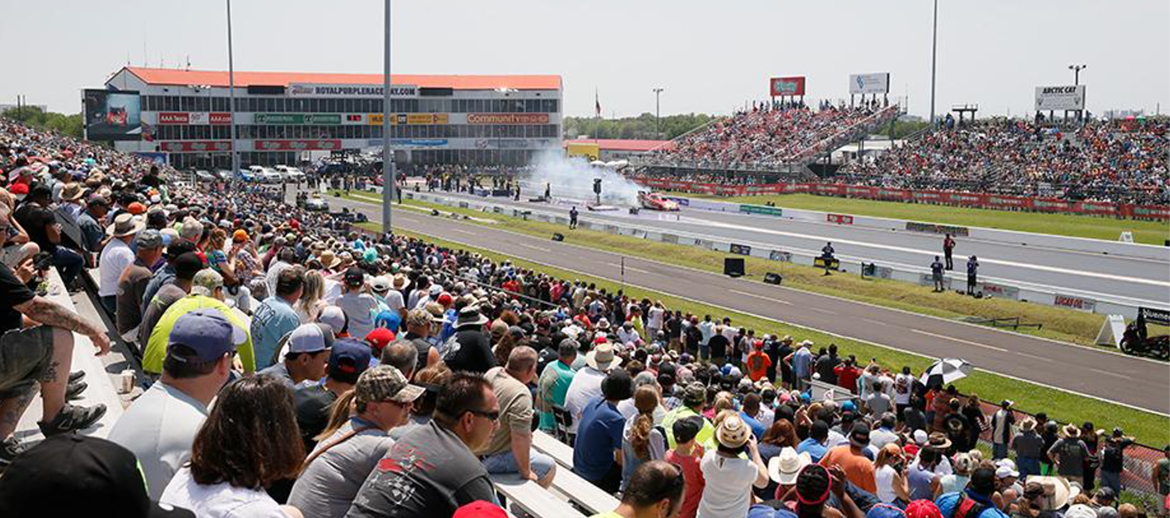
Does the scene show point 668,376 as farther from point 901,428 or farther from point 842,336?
point 842,336

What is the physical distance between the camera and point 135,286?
8.77 metres

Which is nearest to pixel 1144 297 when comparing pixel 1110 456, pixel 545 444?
pixel 1110 456

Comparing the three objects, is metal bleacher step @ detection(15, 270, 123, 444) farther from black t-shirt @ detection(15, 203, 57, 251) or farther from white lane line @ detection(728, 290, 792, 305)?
white lane line @ detection(728, 290, 792, 305)

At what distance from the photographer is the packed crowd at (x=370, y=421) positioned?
13.1 feet

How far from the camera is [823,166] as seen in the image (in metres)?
87.1

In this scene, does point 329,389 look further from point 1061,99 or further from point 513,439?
→ point 1061,99

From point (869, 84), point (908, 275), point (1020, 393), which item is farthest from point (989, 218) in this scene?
point (869, 84)

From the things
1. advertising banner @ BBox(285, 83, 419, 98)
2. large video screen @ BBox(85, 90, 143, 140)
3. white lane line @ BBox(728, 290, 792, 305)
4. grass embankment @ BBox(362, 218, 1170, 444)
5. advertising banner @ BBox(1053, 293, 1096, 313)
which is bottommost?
grass embankment @ BBox(362, 218, 1170, 444)

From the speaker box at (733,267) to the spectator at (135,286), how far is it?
A: 31941 millimetres

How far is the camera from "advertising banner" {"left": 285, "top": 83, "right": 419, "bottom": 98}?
326 feet

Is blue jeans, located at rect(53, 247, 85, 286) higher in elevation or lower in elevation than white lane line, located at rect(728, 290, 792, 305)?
higher

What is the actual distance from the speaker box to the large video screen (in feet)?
200

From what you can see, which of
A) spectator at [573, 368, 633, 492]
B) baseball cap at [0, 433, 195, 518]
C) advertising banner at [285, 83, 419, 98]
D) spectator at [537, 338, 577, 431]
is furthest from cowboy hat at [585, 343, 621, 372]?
advertising banner at [285, 83, 419, 98]

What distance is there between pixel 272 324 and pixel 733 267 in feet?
107
